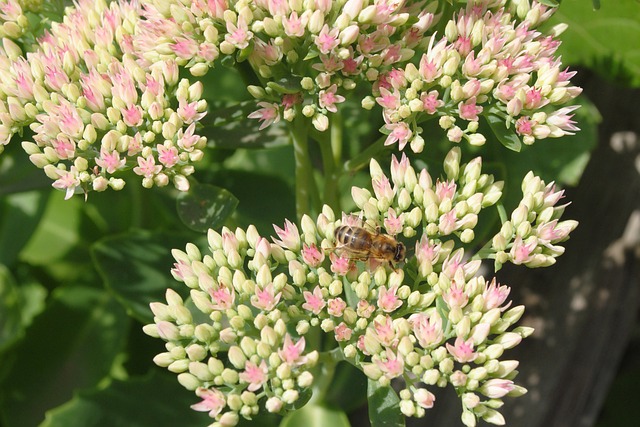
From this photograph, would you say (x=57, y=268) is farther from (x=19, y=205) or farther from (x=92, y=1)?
(x=92, y=1)

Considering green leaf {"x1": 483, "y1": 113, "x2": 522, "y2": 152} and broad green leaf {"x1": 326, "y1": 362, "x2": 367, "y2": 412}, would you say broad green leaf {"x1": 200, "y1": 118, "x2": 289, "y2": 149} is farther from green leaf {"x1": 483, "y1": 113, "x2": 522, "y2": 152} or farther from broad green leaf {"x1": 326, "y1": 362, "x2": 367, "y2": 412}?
broad green leaf {"x1": 326, "y1": 362, "x2": 367, "y2": 412}

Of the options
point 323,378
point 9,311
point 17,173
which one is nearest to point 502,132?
point 323,378

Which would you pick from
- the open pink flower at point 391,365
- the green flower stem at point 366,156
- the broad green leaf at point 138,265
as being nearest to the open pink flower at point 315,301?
the open pink flower at point 391,365

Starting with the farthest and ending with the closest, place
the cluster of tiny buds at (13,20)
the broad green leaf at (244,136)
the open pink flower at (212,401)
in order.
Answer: the broad green leaf at (244,136)
the cluster of tiny buds at (13,20)
the open pink flower at (212,401)

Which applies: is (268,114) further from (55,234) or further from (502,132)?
(55,234)

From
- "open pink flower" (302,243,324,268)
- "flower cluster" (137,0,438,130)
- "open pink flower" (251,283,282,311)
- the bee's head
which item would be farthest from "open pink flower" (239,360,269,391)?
"flower cluster" (137,0,438,130)

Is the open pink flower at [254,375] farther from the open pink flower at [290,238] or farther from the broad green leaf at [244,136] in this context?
the broad green leaf at [244,136]

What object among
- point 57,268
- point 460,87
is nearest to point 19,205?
point 57,268
